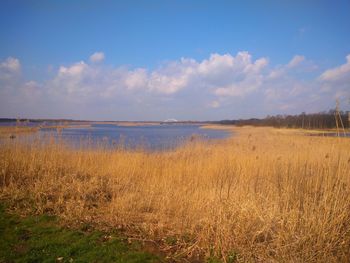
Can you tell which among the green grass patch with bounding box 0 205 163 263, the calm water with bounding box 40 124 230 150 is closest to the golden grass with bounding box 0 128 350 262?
the green grass patch with bounding box 0 205 163 263

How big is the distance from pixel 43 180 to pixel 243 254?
17.9 ft

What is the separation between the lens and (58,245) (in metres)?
4.04

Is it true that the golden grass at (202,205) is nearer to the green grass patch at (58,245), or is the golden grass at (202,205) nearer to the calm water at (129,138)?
the green grass patch at (58,245)

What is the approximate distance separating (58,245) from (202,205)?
2690mm

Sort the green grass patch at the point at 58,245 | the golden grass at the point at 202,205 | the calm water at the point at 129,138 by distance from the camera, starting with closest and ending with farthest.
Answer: the green grass patch at the point at 58,245, the golden grass at the point at 202,205, the calm water at the point at 129,138

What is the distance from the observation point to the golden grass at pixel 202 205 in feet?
12.7

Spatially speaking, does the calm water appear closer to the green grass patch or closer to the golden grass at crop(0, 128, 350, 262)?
the golden grass at crop(0, 128, 350, 262)

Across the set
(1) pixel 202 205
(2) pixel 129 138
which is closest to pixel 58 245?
(1) pixel 202 205

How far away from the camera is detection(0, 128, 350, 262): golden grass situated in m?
3.88

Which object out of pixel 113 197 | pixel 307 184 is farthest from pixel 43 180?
pixel 307 184

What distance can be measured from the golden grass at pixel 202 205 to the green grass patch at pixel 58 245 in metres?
0.42

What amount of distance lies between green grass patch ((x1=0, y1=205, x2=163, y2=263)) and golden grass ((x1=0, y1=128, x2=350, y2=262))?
42cm

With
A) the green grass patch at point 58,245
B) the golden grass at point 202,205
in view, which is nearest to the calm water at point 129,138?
the golden grass at point 202,205

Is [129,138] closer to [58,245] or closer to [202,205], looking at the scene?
[202,205]
